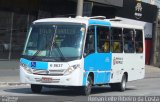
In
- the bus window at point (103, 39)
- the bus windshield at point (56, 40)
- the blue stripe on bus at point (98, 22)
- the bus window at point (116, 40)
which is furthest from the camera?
the bus window at point (116, 40)

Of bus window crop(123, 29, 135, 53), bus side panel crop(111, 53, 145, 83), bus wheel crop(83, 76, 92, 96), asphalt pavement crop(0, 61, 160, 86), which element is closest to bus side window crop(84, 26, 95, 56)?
bus wheel crop(83, 76, 92, 96)

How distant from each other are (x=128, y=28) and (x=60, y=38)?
5.03m

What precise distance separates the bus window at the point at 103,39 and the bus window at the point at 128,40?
1.90m

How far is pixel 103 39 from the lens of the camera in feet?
69.3

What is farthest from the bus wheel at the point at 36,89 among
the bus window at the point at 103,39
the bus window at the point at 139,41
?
the bus window at the point at 139,41

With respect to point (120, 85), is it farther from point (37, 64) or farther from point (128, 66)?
point (37, 64)

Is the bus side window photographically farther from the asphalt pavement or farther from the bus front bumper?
the asphalt pavement

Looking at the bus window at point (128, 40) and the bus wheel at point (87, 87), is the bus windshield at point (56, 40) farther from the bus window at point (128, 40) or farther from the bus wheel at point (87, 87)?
the bus window at point (128, 40)

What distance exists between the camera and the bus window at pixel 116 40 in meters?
22.0

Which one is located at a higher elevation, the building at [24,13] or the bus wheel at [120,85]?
the building at [24,13]

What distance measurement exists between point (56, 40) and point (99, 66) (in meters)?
2.11

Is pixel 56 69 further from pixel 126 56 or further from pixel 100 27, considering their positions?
pixel 126 56

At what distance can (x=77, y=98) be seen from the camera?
18.5 metres

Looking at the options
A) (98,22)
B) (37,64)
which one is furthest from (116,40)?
(37,64)
